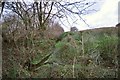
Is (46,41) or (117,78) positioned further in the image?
(46,41)

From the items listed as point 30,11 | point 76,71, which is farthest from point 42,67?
point 30,11

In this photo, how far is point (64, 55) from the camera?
4.10 metres

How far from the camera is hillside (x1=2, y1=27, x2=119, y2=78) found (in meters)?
3.99

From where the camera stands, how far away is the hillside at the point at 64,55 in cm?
399

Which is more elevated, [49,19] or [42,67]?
[49,19]

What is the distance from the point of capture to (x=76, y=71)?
3.97m

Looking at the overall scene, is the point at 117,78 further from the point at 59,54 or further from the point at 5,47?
the point at 5,47

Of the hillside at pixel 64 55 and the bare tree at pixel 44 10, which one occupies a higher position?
the bare tree at pixel 44 10

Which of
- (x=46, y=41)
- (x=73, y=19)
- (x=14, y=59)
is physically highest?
(x=73, y=19)

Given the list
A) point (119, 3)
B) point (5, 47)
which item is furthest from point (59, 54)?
point (119, 3)

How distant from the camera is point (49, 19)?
414cm

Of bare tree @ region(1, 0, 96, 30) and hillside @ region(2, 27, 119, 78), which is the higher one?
bare tree @ region(1, 0, 96, 30)

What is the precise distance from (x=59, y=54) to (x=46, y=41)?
29 centimetres

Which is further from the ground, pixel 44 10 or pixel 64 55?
pixel 44 10
